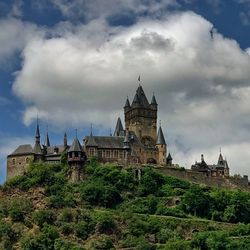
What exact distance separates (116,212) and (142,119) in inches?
942

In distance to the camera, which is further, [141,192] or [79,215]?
[141,192]

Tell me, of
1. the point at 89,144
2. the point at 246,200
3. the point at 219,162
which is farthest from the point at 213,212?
the point at 219,162

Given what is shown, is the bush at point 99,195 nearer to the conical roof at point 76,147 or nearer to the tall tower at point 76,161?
the tall tower at point 76,161

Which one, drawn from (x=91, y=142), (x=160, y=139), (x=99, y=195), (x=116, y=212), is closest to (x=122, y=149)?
(x=91, y=142)

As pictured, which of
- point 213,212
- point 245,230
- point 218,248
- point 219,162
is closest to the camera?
point 218,248

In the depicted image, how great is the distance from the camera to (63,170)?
11125 centimetres

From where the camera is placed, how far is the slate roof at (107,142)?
376ft

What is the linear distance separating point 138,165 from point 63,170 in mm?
10322

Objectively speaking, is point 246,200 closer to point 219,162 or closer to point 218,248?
point 218,248

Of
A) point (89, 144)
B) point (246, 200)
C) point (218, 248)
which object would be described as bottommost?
point (218, 248)

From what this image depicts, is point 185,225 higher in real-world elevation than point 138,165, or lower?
lower

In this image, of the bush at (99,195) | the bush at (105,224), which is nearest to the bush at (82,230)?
the bush at (105,224)

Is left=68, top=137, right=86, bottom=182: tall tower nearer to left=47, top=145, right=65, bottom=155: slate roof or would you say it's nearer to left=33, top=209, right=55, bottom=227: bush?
left=47, top=145, right=65, bottom=155: slate roof

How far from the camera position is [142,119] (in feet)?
403
